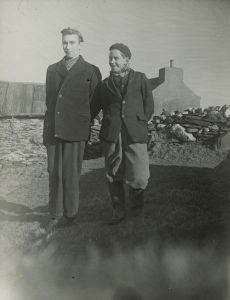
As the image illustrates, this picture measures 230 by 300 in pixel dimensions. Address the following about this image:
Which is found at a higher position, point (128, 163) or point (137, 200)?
point (128, 163)

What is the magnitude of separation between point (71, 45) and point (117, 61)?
414mm

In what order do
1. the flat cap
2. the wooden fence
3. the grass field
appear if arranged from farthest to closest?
the wooden fence < the flat cap < the grass field

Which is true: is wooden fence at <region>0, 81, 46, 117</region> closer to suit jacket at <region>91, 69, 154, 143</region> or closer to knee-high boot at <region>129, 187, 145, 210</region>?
suit jacket at <region>91, 69, 154, 143</region>

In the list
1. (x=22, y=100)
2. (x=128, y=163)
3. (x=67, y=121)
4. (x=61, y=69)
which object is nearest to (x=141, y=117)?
(x=128, y=163)

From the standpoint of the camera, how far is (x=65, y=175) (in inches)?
131

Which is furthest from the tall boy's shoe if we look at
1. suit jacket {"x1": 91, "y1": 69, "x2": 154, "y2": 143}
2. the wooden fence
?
the wooden fence

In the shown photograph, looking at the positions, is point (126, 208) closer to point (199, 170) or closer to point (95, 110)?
point (95, 110)

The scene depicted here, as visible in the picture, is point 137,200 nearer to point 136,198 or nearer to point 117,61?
point 136,198

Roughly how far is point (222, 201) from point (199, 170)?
1072 mm

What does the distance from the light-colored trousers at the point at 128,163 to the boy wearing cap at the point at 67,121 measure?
27 centimetres

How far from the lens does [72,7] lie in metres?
3.27

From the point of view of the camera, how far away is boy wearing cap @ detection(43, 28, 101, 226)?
3240 millimetres

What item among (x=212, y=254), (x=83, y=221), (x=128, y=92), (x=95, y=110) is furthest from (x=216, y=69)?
(x=83, y=221)

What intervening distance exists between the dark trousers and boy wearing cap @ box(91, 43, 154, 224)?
0.28m
